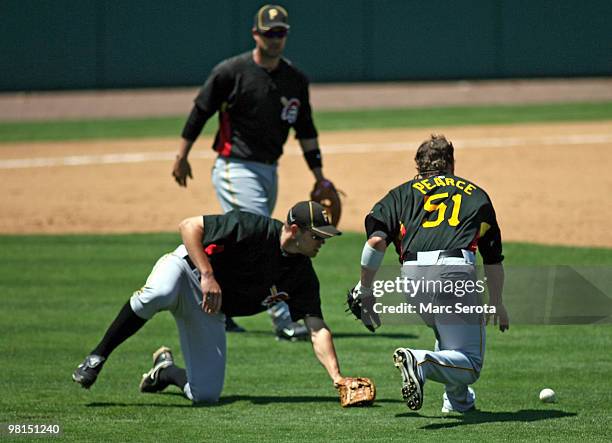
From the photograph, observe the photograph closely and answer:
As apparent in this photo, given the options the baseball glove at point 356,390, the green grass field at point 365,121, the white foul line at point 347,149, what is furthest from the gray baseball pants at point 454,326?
the green grass field at point 365,121

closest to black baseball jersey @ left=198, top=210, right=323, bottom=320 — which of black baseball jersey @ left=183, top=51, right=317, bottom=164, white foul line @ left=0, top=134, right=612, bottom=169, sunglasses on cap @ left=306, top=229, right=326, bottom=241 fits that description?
sunglasses on cap @ left=306, top=229, right=326, bottom=241

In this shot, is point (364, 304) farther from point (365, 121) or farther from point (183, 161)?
point (365, 121)

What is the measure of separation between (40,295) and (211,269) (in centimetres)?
383

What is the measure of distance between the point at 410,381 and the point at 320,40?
73.5 feet

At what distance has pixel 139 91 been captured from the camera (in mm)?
27953

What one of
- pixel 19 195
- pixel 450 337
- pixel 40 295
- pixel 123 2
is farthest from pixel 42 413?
pixel 123 2

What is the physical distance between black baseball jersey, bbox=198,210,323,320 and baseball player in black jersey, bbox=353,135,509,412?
0.60 m

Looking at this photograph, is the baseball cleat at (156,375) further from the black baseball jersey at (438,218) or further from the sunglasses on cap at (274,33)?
the sunglasses on cap at (274,33)

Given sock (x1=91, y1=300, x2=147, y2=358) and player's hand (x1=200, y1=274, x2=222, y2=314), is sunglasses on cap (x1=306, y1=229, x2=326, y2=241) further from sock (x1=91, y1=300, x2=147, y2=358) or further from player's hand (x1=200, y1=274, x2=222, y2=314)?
sock (x1=91, y1=300, x2=147, y2=358)

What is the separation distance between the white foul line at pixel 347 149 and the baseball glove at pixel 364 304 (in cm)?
1249

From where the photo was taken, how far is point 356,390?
249 inches

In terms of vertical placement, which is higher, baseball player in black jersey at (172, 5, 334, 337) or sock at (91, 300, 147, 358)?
baseball player in black jersey at (172, 5, 334, 337)

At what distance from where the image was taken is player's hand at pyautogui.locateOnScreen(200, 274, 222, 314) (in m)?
6.48

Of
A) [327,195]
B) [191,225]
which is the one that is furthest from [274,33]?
[191,225]
